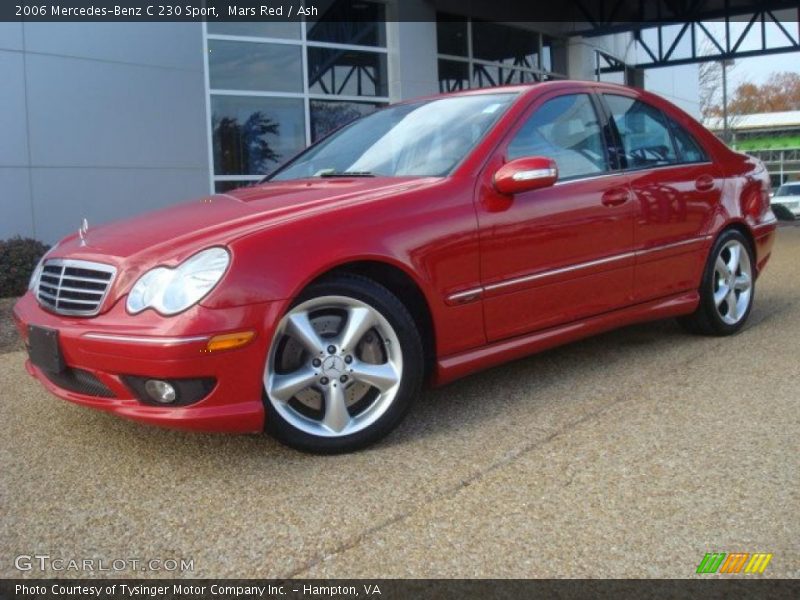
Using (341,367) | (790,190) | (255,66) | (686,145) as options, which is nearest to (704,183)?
(686,145)

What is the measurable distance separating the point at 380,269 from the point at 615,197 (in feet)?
5.09

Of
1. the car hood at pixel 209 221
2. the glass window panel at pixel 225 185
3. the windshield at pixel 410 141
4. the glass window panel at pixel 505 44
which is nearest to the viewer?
the car hood at pixel 209 221

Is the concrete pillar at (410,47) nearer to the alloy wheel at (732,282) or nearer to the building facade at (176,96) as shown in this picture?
the building facade at (176,96)

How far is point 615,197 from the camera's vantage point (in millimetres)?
4270

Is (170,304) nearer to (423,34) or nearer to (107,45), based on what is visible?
(107,45)

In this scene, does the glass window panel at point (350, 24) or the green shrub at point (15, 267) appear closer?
the green shrub at point (15, 267)

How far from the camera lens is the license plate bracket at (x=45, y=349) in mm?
3170

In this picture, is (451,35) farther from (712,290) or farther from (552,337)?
(552,337)

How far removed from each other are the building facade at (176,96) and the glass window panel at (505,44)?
85 centimetres

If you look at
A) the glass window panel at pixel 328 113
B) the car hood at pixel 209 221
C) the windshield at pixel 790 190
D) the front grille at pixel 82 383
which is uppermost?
the glass window panel at pixel 328 113

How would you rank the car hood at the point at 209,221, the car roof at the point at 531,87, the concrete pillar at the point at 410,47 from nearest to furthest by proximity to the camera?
the car hood at the point at 209,221 → the car roof at the point at 531,87 → the concrete pillar at the point at 410,47

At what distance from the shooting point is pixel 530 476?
3006 mm

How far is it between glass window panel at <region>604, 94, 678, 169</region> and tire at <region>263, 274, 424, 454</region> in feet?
6.41

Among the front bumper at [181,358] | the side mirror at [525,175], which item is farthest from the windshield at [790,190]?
the front bumper at [181,358]
